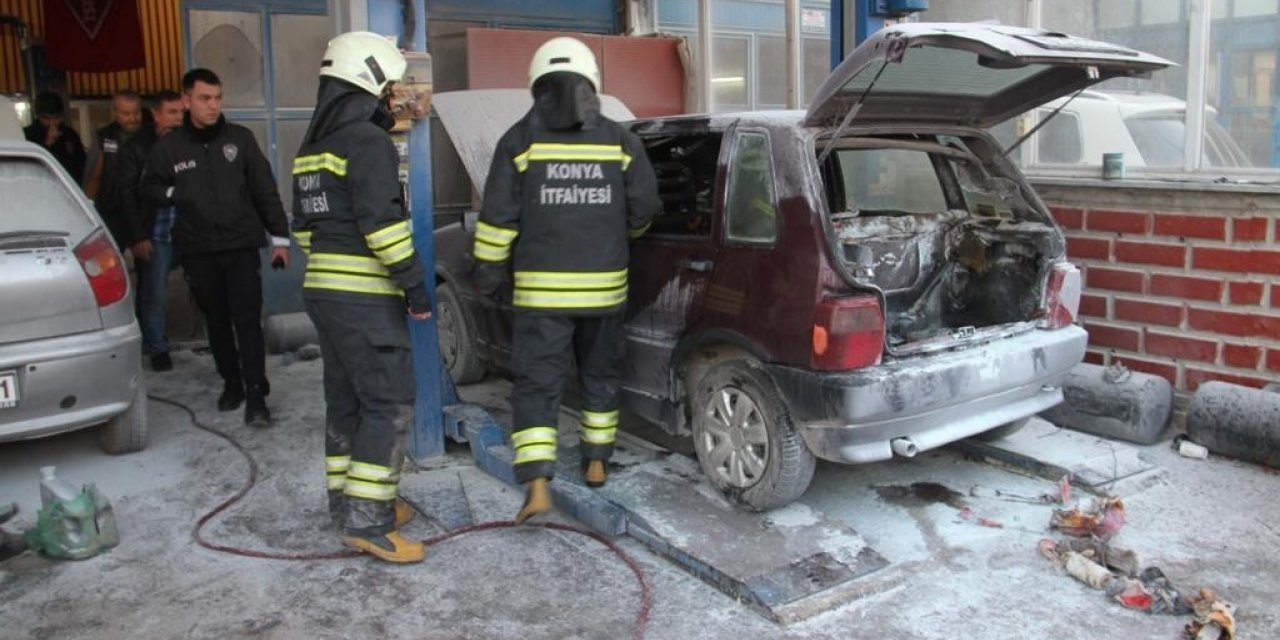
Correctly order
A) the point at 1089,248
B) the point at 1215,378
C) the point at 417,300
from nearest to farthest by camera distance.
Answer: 1. the point at 417,300
2. the point at 1215,378
3. the point at 1089,248

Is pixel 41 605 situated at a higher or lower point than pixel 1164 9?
lower

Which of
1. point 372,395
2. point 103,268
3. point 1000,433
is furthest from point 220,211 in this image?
point 1000,433

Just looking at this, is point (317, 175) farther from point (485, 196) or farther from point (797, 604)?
point (797, 604)

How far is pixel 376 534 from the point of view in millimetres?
4109

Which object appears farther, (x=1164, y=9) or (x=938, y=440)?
(x=1164, y=9)

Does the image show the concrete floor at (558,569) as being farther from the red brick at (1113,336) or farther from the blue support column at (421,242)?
the red brick at (1113,336)

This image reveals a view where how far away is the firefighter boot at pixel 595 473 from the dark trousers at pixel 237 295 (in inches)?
89.1

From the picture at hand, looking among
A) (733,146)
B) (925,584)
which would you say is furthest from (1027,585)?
(733,146)

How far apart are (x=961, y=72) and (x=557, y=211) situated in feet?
6.11

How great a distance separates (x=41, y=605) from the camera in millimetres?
3773

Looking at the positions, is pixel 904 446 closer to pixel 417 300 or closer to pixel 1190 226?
pixel 417 300

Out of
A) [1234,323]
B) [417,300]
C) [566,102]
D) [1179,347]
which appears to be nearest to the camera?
[417,300]

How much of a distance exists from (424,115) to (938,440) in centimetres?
274

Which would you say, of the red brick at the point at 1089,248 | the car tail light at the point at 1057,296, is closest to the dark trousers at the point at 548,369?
the car tail light at the point at 1057,296
